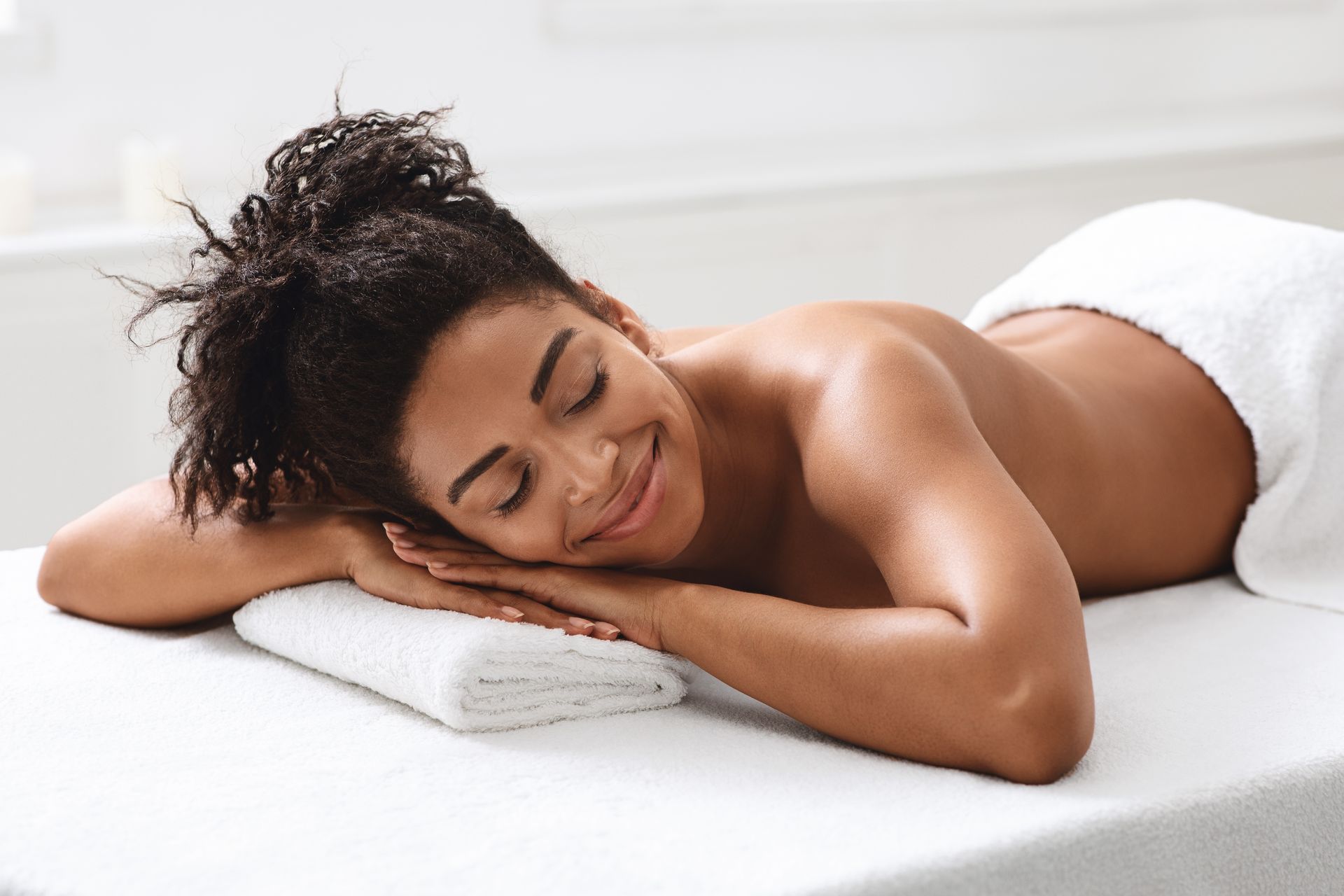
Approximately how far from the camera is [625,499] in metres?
1.19

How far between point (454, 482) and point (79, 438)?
160 centimetres

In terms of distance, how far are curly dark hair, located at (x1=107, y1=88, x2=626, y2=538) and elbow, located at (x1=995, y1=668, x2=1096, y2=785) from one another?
1.76 feet

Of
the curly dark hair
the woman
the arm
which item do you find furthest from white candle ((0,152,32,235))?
the arm

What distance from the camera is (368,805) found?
0.97 m

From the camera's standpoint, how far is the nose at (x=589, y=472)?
1144 mm

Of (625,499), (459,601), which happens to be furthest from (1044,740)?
(459,601)

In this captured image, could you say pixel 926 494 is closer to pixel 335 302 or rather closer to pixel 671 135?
pixel 335 302

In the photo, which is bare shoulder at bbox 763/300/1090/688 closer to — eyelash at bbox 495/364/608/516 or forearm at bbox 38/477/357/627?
eyelash at bbox 495/364/608/516

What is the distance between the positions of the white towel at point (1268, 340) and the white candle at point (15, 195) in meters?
1.83

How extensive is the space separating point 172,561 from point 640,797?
623 mm

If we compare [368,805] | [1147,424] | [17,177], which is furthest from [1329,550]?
[17,177]

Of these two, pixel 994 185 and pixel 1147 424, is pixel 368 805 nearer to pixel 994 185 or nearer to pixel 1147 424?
pixel 1147 424

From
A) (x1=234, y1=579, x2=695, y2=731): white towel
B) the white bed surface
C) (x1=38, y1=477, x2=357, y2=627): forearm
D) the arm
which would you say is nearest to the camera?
the white bed surface

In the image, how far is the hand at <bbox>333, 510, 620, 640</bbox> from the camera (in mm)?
1188
